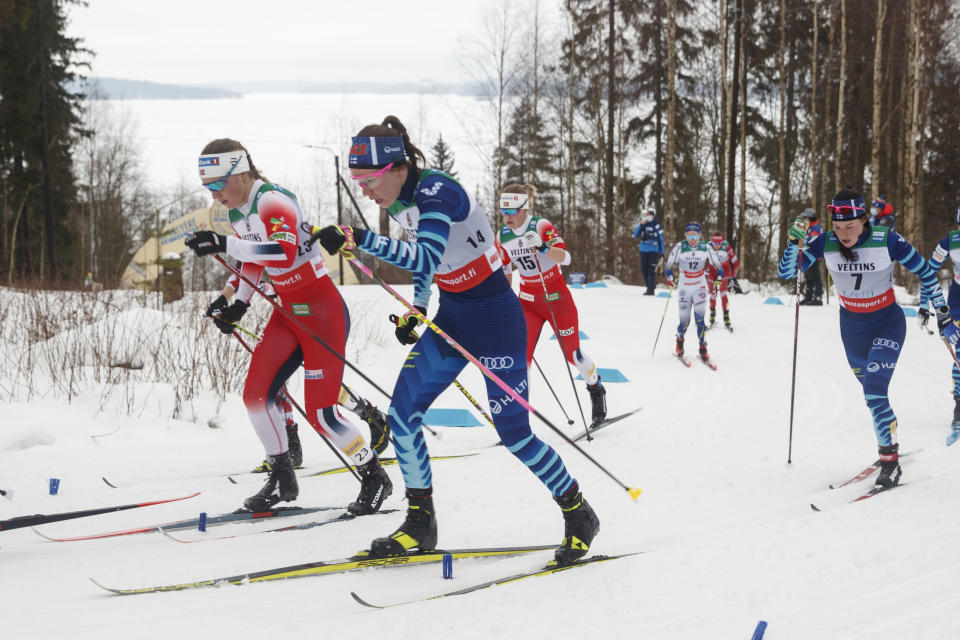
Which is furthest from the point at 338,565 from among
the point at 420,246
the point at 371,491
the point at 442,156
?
the point at 442,156

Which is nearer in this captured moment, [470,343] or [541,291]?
[470,343]

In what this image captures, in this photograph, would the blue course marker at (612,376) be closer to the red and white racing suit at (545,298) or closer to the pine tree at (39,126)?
the red and white racing suit at (545,298)

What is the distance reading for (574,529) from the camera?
134 inches

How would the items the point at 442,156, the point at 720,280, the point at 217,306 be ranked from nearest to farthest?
the point at 217,306
the point at 720,280
the point at 442,156

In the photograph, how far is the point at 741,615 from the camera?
2877mm

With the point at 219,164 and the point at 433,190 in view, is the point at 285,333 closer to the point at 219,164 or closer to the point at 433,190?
the point at 219,164

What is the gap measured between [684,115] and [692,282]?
17.5m

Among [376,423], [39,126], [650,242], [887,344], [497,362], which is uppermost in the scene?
[39,126]

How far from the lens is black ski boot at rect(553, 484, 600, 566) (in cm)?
337

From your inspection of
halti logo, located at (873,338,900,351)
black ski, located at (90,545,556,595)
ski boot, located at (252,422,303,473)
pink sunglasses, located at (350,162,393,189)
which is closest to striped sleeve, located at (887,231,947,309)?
halti logo, located at (873,338,900,351)

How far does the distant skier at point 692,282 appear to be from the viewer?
10.3 metres

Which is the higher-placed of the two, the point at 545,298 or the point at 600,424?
the point at 545,298

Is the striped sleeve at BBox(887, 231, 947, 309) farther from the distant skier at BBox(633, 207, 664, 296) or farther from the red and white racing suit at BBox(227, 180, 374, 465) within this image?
the distant skier at BBox(633, 207, 664, 296)

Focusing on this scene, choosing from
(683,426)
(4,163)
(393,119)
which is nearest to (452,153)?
(4,163)
